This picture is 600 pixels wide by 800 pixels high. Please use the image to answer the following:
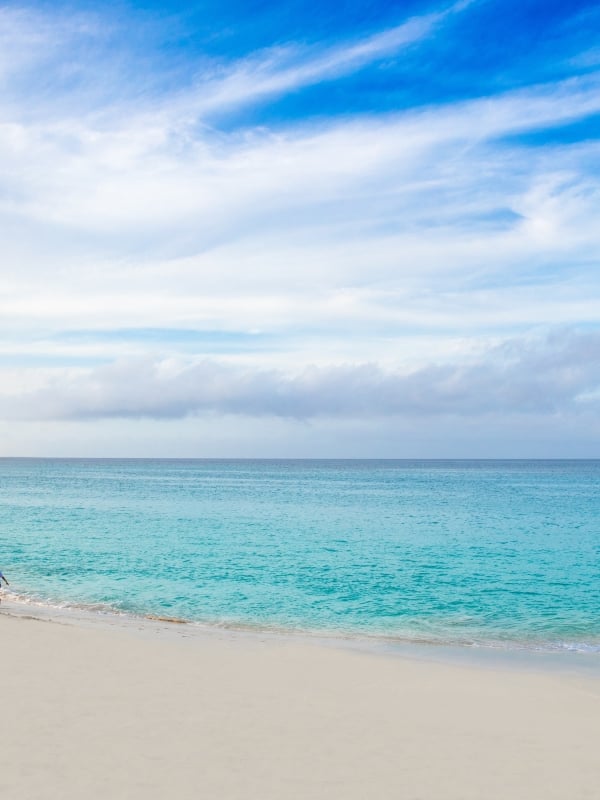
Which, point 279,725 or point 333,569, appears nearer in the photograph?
point 279,725

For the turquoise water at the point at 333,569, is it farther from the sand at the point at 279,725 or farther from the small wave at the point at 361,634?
the sand at the point at 279,725

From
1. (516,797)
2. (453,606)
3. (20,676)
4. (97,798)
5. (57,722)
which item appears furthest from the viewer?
(453,606)

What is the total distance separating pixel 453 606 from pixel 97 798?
20.3 m

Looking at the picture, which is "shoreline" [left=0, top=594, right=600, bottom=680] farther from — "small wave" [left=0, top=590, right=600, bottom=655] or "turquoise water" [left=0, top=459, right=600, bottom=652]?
"turquoise water" [left=0, top=459, right=600, bottom=652]

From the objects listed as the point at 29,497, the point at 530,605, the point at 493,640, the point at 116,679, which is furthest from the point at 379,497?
the point at 116,679

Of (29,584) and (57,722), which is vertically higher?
(57,722)

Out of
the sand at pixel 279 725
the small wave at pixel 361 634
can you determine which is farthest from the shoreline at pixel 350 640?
the sand at pixel 279 725

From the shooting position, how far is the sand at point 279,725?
A: 9969mm

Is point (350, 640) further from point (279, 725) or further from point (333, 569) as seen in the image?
point (333, 569)

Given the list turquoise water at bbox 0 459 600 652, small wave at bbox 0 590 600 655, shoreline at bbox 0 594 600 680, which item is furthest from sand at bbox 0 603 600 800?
turquoise water at bbox 0 459 600 652

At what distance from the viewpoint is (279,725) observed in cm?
1252

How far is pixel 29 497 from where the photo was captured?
93.8 meters

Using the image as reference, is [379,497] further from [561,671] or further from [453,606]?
[561,671]

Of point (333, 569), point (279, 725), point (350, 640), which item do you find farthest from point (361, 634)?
point (333, 569)
